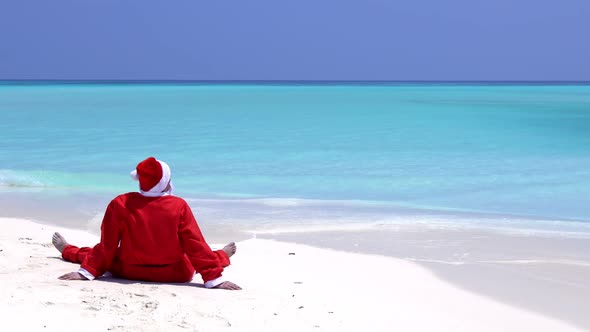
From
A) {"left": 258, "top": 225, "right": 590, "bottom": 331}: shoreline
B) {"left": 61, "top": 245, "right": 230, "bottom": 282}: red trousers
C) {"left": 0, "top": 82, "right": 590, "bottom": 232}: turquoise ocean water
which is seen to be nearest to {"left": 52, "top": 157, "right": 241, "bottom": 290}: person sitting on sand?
{"left": 61, "top": 245, "right": 230, "bottom": 282}: red trousers

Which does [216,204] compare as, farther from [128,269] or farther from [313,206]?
[128,269]

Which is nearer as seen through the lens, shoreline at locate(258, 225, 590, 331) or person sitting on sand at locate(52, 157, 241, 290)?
person sitting on sand at locate(52, 157, 241, 290)

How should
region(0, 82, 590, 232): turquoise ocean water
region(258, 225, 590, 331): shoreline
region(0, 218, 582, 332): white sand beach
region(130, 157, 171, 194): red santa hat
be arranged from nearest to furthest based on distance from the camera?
region(0, 218, 582, 332): white sand beach, region(130, 157, 171, 194): red santa hat, region(258, 225, 590, 331): shoreline, region(0, 82, 590, 232): turquoise ocean water

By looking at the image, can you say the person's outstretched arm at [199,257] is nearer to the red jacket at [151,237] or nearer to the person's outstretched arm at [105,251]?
the red jacket at [151,237]

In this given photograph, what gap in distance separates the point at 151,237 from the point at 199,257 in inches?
9.5

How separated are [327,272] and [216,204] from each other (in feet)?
9.70

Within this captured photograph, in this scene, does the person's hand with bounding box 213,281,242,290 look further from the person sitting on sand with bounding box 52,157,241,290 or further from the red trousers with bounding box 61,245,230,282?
the red trousers with bounding box 61,245,230,282

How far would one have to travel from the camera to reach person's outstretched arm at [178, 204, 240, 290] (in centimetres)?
371

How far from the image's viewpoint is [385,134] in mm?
17594

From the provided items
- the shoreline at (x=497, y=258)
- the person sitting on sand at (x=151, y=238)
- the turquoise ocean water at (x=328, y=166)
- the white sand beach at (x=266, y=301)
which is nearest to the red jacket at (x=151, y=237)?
the person sitting on sand at (x=151, y=238)

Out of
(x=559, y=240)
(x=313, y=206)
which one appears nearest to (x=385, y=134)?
(x=313, y=206)

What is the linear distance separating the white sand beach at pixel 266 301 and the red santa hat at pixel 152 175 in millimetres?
450

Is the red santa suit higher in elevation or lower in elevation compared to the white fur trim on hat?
lower

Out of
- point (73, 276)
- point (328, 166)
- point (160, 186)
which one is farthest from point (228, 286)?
point (328, 166)
